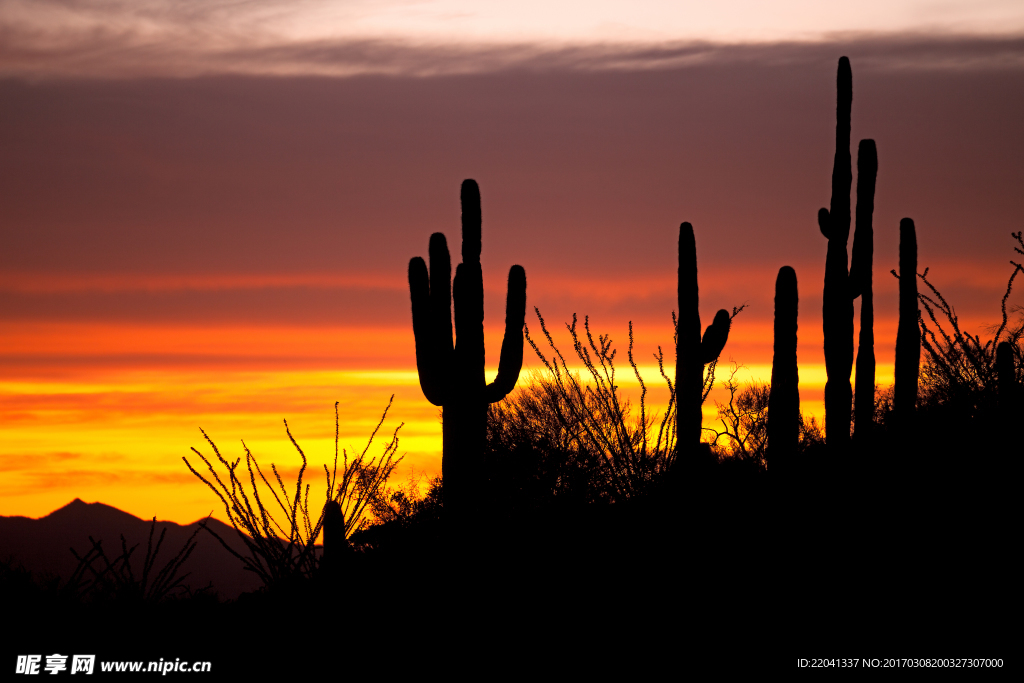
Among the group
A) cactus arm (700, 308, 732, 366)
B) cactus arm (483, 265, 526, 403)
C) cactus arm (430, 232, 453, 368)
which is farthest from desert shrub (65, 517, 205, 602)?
cactus arm (700, 308, 732, 366)

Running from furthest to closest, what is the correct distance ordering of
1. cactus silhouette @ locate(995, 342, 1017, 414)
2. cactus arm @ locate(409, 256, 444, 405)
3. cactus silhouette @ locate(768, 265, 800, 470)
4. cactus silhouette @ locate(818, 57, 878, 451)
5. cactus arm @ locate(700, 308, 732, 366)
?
cactus silhouette @ locate(818, 57, 878, 451) → cactus arm @ locate(700, 308, 732, 366) → cactus silhouette @ locate(768, 265, 800, 470) → cactus silhouette @ locate(995, 342, 1017, 414) → cactus arm @ locate(409, 256, 444, 405)

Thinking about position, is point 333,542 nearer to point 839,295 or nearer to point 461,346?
point 461,346

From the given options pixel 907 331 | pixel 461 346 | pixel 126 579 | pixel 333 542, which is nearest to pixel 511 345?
pixel 461 346

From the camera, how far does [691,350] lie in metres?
14.1

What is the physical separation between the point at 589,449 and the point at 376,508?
7293 millimetres

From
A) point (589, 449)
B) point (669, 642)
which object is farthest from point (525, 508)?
point (669, 642)

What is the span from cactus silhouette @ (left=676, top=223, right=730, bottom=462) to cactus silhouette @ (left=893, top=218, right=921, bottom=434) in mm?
3244

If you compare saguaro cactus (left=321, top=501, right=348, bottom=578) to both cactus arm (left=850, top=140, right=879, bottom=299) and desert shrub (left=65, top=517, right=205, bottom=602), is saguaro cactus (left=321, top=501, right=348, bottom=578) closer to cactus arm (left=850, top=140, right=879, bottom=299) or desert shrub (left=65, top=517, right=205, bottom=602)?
desert shrub (left=65, top=517, right=205, bottom=602)

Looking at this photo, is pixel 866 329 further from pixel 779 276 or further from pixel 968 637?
pixel 968 637

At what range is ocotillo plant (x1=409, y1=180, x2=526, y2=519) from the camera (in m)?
12.1

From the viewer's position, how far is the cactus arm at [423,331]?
1202 cm

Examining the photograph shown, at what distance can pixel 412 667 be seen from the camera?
819 centimetres

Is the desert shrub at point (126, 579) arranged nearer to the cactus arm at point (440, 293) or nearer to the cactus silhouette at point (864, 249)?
the cactus arm at point (440, 293)

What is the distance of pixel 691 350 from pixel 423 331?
4.46 metres
